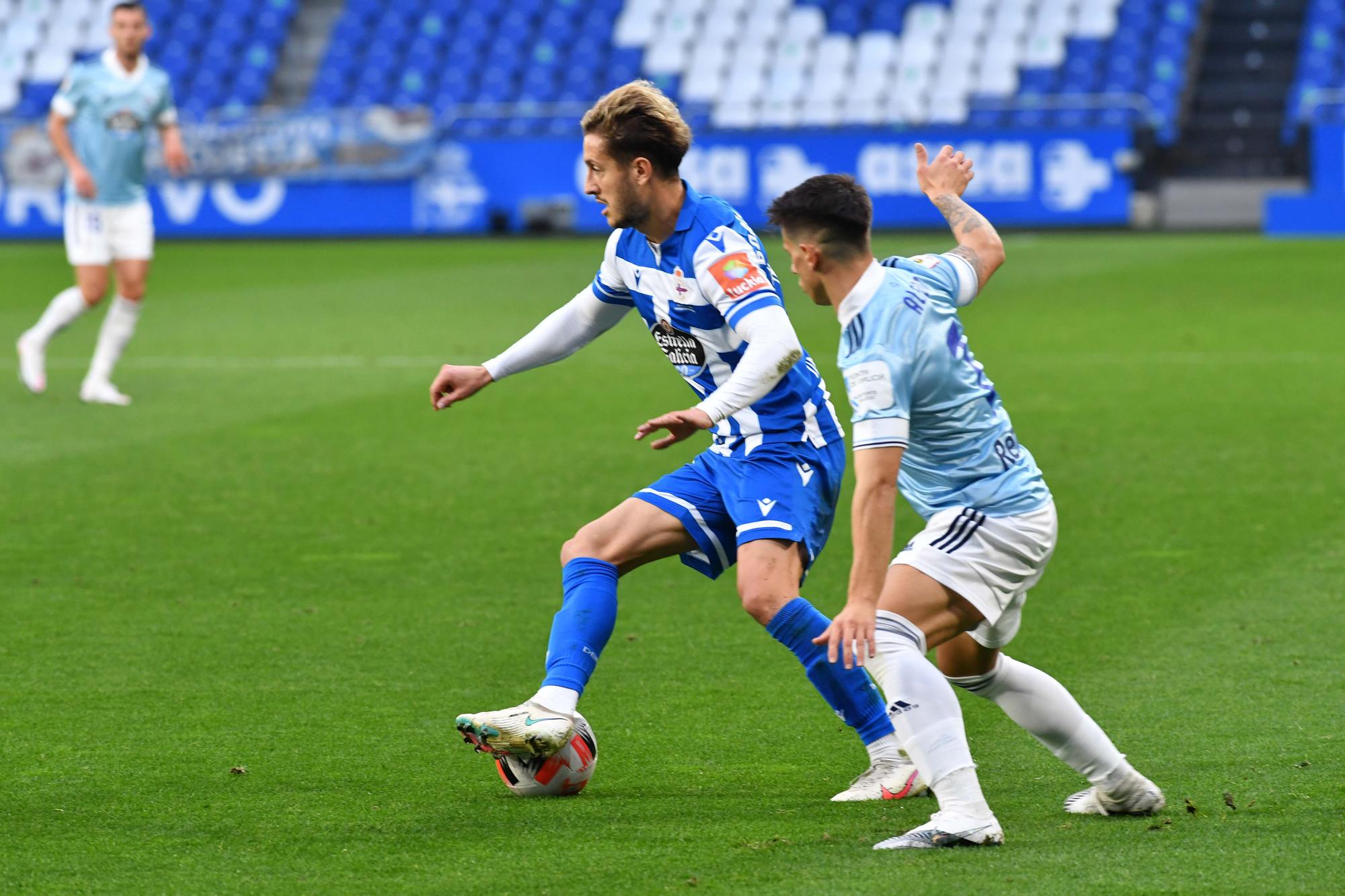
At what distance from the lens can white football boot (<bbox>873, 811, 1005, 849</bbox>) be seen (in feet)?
12.2

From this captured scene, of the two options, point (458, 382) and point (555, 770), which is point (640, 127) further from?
point (555, 770)

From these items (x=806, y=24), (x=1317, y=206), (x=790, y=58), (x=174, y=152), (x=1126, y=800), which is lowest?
(x=1317, y=206)

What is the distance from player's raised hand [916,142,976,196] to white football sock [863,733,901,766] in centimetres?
129

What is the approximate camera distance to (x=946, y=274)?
4020 millimetres

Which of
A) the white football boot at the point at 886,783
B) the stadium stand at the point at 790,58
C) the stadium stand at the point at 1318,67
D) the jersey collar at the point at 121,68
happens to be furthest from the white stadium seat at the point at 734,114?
the white football boot at the point at 886,783

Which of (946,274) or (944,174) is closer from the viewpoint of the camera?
(946,274)

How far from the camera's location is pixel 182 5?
3312 cm

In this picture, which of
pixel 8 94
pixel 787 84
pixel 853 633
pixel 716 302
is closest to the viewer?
pixel 853 633

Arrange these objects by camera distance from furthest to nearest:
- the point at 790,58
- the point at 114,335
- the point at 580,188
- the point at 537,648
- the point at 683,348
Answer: the point at 790,58 < the point at 580,188 < the point at 114,335 < the point at 537,648 < the point at 683,348

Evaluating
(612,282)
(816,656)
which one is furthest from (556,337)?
(816,656)

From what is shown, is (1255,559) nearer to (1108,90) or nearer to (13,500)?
(13,500)

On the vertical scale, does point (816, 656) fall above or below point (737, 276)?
below

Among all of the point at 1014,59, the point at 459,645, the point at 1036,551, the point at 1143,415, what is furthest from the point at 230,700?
the point at 1014,59

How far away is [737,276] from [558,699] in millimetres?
1051
